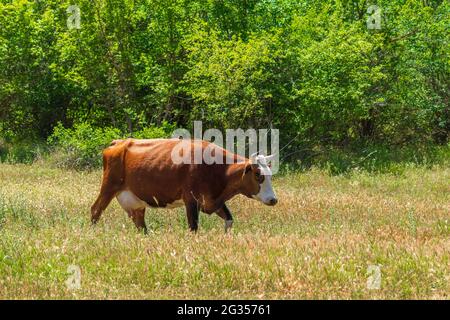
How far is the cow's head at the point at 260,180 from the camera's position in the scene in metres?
11.1

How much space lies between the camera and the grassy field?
7.61 m

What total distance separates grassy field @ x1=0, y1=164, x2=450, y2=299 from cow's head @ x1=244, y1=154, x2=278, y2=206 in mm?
461

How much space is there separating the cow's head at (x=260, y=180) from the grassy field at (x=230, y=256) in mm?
461

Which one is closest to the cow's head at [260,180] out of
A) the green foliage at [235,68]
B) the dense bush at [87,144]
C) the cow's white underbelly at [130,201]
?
the cow's white underbelly at [130,201]

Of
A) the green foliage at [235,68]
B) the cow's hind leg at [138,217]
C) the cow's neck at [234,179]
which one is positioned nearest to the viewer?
the cow's neck at [234,179]

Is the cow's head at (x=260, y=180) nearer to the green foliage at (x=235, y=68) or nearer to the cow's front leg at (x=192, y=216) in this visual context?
the cow's front leg at (x=192, y=216)

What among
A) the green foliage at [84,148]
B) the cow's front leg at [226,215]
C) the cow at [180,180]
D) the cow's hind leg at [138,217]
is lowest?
the green foliage at [84,148]

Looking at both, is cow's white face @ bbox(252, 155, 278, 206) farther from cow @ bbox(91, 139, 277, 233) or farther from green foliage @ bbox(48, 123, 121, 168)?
green foliage @ bbox(48, 123, 121, 168)

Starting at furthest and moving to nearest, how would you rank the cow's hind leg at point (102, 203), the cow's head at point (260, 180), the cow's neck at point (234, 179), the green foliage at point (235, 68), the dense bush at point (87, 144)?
1. the dense bush at point (87, 144)
2. the green foliage at point (235, 68)
3. the cow's hind leg at point (102, 203)
4. the cow's neck at point (234, 179)
5. the cow's head at point (260, 180)

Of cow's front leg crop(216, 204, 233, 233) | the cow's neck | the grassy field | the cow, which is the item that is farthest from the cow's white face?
cow's front leg crop(216, 204, 233, 233)

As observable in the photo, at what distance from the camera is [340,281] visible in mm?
7754

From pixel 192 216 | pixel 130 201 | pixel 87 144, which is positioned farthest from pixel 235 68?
pixel 192 216

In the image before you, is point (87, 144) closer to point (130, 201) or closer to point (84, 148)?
point (84, 148)
